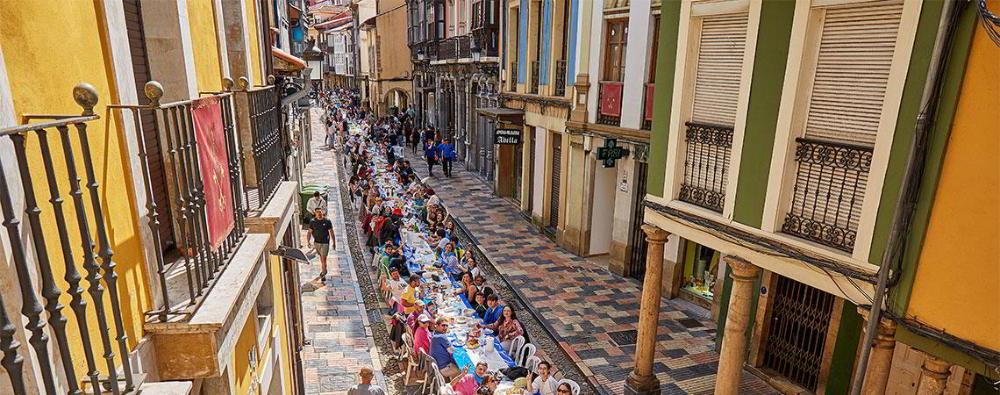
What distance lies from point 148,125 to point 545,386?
18.1ft

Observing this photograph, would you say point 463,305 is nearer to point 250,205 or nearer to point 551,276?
point 551,276

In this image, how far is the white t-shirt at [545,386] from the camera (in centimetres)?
751

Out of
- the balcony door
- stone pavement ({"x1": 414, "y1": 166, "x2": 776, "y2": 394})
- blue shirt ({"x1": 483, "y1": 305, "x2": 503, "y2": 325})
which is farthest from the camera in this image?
stone pavement ({"x1": 414, "y1": 166, "x2": 776, "y2": 394})

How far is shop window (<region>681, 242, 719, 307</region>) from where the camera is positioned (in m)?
12.3

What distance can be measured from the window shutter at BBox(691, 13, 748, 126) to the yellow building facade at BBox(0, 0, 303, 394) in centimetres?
541

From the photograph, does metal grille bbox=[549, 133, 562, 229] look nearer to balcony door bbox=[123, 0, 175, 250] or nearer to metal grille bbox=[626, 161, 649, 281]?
metal grille bbox=[626, 161, 649, 281]

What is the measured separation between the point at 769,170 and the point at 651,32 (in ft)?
21.9

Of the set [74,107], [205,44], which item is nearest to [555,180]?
[205,44]

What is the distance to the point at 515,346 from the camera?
9289 millimetres

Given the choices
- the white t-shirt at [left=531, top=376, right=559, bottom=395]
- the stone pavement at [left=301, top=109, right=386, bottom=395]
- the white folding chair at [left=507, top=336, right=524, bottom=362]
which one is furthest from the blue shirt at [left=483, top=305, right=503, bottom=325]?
the white t-shirt at [left=531, top=376, right=559, bottom=395]

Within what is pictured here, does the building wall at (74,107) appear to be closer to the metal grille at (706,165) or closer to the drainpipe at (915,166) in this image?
the drainpipe at (915,166)

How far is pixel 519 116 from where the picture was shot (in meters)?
19.0

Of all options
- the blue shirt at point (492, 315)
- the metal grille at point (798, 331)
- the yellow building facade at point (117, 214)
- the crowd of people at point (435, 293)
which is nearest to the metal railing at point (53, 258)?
the yellow building facade at point (117, 214)

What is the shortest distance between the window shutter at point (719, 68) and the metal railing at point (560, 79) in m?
8.58
